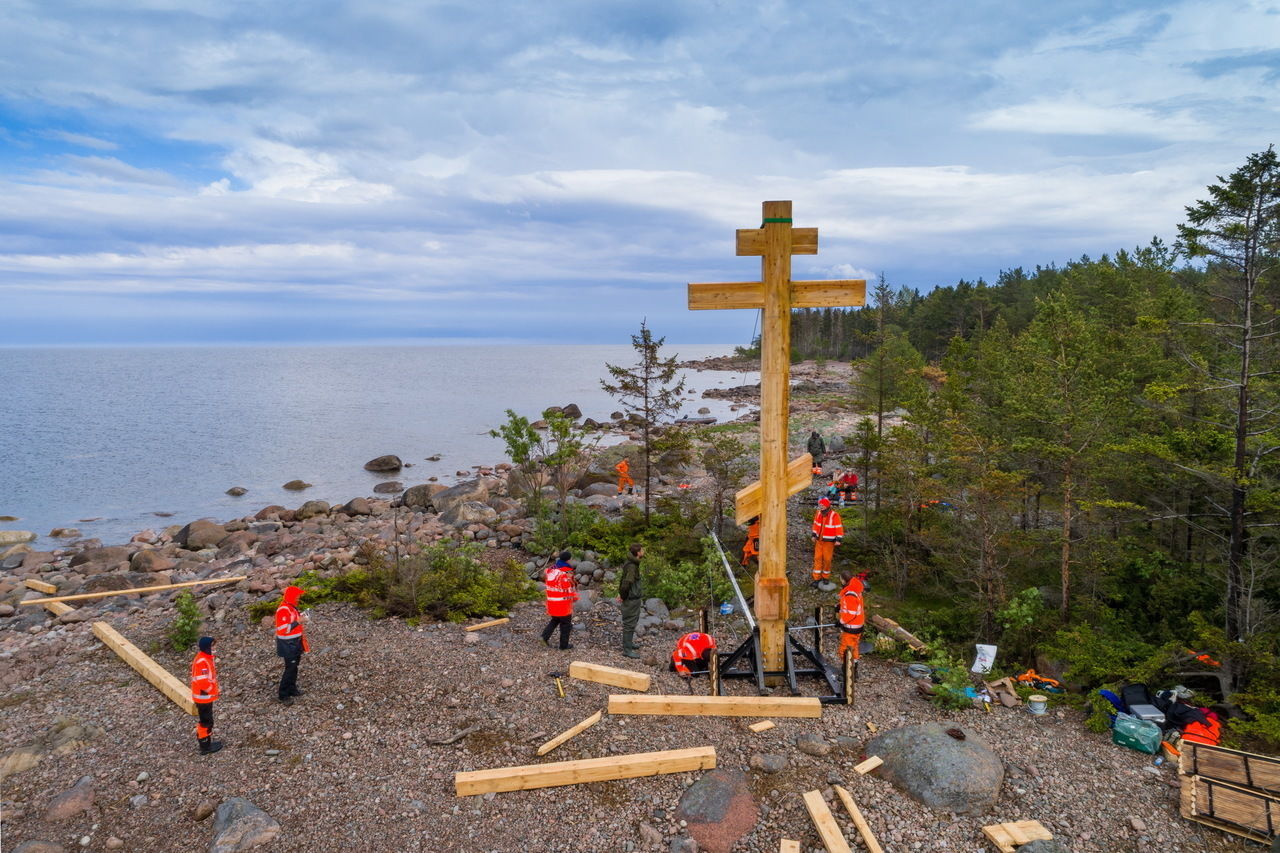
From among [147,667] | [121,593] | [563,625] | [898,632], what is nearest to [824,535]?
[898,632]

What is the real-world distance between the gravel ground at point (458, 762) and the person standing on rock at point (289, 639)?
0.95 feet

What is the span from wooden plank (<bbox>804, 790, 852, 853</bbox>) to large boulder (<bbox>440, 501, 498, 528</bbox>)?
53.6 feet

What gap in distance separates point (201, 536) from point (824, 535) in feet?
71.2

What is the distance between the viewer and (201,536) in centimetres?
2359

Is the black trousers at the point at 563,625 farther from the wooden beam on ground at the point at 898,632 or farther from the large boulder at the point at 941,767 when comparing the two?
the wooden beam on ground at the point at 898,632

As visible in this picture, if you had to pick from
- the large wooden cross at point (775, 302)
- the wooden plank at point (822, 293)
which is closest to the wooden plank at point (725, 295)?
the large wooden cross at point (775, 302)

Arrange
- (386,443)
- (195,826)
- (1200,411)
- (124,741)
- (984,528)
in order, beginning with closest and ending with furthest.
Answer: (195,826) < (124,741) < (984,528) < (1200,411) < (386,443)

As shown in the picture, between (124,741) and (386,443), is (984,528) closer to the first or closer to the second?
(124,741)

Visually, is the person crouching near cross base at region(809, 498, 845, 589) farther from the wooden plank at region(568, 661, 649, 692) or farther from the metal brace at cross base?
the wooden plank at region(568, 661, 649, 692)

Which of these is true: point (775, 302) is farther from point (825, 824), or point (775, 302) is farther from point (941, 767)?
point (825, 824)

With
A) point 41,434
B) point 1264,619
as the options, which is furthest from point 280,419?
point 1264,619

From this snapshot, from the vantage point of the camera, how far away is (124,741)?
8.02 meters

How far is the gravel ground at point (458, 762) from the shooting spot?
6.30 m

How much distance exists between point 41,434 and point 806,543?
5777cm
